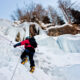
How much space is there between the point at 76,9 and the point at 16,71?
Answer: 14121 millimetres

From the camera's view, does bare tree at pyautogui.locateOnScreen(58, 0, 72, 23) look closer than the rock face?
No

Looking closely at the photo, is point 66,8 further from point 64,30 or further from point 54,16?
point 64,30

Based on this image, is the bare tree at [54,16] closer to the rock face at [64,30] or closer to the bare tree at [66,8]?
the bare tree at [66,8]

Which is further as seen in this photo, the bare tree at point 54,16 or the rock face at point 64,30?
the bare tree at point 54,16

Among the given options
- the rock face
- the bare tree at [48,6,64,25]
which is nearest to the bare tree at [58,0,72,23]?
the bare tree at [48,6,64,25]

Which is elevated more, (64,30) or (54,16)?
(54,16)

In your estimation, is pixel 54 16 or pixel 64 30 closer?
pixel 64 30

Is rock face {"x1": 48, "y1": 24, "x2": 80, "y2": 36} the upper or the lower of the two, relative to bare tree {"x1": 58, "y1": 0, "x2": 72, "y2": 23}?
lower

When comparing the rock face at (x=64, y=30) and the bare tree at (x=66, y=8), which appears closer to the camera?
the rock face at (x=64, y=30)

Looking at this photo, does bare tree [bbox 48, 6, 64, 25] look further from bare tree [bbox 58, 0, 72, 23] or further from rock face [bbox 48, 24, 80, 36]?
rock face [bbox 48, 24, 80, 36]

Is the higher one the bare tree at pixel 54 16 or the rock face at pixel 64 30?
the bare tree at pixel 54 16

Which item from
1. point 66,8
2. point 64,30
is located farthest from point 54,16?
point 64,30

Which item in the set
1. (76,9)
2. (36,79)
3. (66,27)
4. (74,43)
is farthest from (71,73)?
(76,9)

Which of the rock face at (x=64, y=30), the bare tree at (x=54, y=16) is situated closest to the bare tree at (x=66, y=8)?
the bare tree at (x=54, y=16)
